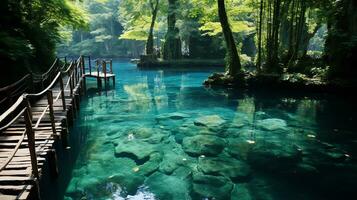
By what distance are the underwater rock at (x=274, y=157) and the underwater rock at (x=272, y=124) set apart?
1780 millimetres

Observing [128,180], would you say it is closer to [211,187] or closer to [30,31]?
[211,187]

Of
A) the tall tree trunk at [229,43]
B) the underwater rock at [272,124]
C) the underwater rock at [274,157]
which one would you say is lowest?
the underwater rock at [274,157]

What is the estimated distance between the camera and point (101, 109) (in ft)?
46.5

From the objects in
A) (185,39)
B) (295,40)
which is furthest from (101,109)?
(185,39)

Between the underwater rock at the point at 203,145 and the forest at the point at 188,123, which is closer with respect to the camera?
the forest at the point at 188,123

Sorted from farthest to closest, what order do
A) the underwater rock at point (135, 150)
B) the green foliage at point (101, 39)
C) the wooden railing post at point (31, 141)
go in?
1. the green foliage at point (101, 39)
2. the underwater rock at point (135, 150)
3. the wooden railing post at point (31, 141)

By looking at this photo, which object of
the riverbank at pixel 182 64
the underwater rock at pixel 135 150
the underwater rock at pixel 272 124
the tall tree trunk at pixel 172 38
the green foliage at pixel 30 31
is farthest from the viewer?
the tall tree trunk at pixel 172 38

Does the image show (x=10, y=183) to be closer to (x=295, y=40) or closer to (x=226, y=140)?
(x=226, y=140)

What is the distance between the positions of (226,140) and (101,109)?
6721 millimetres

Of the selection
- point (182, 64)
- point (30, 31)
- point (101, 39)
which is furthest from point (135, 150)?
point (101, 39)

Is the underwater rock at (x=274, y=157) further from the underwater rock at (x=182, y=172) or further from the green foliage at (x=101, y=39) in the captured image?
the green foliage at (x=101, y=39)

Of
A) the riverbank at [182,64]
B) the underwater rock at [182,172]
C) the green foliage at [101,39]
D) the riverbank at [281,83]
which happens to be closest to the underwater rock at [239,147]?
the underwater rock at [182,172]

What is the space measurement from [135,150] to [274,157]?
3593 millimetres

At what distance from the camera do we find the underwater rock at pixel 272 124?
10.8 metres
